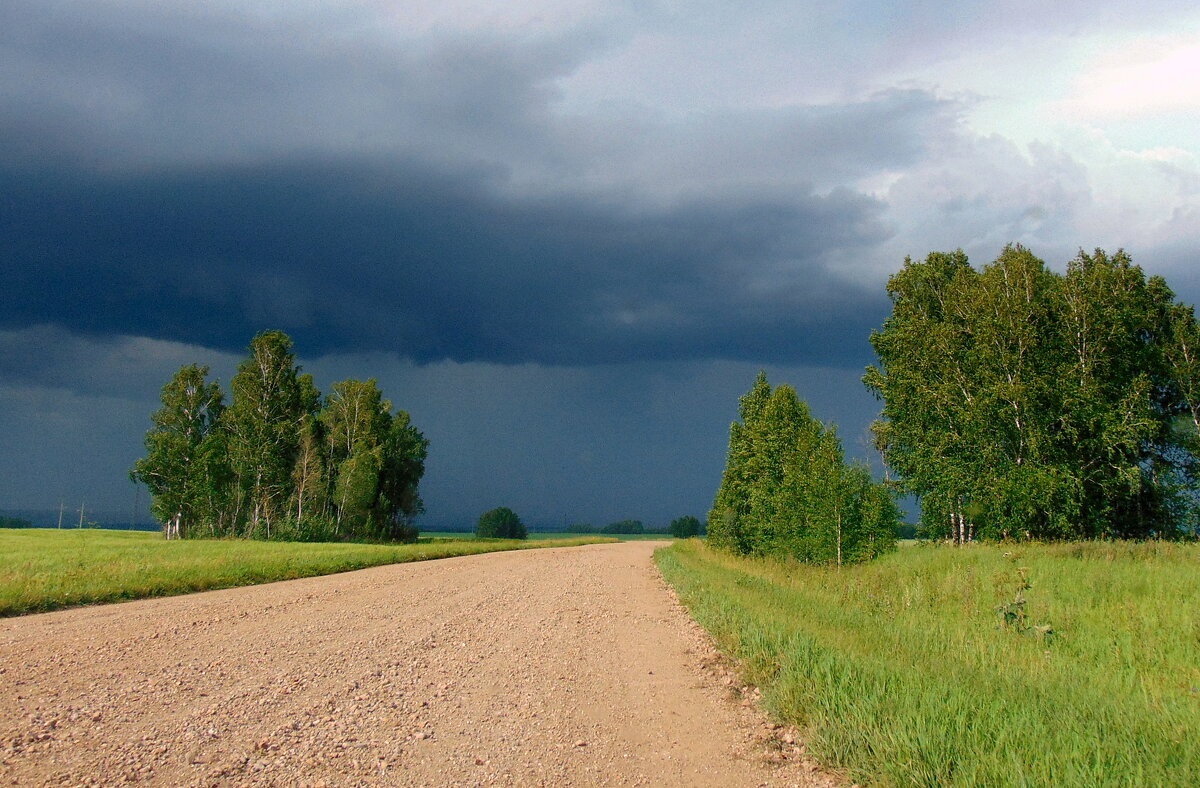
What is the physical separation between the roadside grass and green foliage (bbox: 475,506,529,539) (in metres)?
120

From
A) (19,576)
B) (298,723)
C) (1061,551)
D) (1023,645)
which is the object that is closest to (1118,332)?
(1061,551)

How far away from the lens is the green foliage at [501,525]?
133 metres

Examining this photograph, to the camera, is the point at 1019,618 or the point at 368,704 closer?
the point at 368,704

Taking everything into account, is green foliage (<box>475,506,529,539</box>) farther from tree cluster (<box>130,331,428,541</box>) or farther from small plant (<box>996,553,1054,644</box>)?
small plant (<box>996,553,1054,644</box>)

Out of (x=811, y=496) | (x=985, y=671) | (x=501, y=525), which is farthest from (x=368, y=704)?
(x=501, y=525)

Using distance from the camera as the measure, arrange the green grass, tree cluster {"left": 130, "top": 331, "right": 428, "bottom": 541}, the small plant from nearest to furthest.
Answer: the small plant → the green grass → tree cluster {"left": 130, "top": 331, "right": 428, "bottom": 541}

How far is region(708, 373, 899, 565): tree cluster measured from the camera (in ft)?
73.8

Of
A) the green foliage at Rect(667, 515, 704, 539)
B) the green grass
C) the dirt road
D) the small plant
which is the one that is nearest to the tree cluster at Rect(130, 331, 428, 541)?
the green grass

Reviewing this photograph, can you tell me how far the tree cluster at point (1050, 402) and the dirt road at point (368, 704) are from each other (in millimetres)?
24179

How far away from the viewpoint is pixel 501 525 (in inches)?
5305

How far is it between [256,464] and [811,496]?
49.4m

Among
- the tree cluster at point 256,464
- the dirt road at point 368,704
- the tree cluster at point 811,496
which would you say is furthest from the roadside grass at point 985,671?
the tree cluster at point 256,464

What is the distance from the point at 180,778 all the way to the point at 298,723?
1.31 meters

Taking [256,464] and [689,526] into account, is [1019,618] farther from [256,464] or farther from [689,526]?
[689,526]
